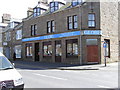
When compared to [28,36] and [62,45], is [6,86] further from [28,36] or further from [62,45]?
[28,36]

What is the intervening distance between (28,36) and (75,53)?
11.8 m

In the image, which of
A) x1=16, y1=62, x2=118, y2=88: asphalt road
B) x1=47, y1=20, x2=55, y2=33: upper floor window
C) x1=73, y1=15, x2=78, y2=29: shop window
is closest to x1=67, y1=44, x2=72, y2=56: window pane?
x1=73, y1=15, x2=78, y2=29: shop window

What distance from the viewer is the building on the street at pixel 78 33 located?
870 inches

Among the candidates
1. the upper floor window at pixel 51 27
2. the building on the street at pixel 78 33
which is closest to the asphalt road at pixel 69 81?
the building on the street at pixel 78 33

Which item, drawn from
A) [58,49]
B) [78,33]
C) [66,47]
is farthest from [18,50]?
[78,33]

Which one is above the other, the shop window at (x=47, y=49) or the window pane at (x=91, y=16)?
the window pane at (x=91, y=16)

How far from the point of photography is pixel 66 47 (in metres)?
24.4

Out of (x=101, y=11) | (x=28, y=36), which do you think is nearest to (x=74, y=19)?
(x=101, y=11)

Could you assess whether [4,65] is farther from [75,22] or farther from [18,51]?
[18,51]

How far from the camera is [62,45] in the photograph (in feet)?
81.0

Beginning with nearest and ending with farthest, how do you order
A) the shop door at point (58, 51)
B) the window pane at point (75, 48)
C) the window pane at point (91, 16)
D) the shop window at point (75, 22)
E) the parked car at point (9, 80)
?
the parked car at point (9, 80), the window pane at point (91, 16), the window pane at point (75, 48), the shop window at point (75, 22), the shop door at point (58, 51)

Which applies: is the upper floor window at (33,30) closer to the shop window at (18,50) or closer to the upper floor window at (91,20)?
the shop window at (18,50)

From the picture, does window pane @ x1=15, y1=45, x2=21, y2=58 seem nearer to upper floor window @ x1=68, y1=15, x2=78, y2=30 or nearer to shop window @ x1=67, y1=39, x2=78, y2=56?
shop window @ x1=67, y1=39, x2=78, y2=56

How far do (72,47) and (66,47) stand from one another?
1071mm
